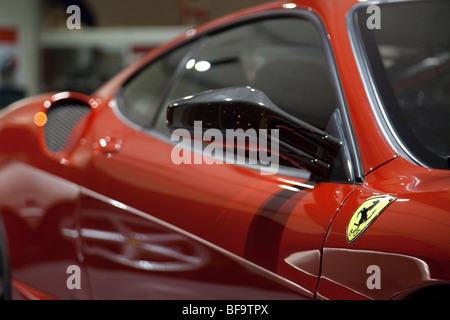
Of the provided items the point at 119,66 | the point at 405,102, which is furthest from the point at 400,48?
the point at 119,66

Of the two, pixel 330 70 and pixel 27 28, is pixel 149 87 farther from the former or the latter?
pixel 27 28

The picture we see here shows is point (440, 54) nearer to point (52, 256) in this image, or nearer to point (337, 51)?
point (337, 51)

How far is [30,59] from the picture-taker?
9.60m

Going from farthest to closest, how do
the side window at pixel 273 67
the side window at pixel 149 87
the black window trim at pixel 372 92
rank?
1. the side window at pixel 149 87
2. the side window at pixel 273 67
3. the black window trim at pixel 372 92

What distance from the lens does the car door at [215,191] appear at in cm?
148

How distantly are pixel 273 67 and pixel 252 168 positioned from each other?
479 millimetres

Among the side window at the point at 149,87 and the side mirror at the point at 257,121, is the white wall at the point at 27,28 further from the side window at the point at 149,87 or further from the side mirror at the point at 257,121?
the side mirror at the point at 257,121

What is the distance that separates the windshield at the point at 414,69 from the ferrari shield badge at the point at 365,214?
162 mm

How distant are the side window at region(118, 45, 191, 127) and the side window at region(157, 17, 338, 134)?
3.3 inches

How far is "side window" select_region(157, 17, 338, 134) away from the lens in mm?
1863

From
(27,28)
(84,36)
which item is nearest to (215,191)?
(84,36)

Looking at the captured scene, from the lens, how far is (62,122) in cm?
239

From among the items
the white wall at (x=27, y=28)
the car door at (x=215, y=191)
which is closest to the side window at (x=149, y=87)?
the car door at (x=215, y=191)

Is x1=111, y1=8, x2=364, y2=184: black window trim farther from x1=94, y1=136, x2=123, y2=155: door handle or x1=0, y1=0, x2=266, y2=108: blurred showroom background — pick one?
x1=0, y1=0, x2=266, y2=108: blurred showroom background
